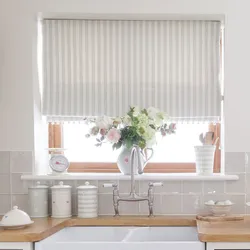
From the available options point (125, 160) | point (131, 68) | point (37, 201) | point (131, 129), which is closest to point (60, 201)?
point (37, 201)

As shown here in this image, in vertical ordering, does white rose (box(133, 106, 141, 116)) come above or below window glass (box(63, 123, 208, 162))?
above

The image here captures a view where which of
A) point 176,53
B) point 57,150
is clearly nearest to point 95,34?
point 176,53

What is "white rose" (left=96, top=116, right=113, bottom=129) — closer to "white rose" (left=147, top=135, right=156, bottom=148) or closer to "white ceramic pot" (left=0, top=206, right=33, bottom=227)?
"white rose" (left=147, top=135, right=156, bottom=148)

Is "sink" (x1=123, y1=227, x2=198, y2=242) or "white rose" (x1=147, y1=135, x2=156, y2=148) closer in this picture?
"sink" (x1=123, y1=227, x2=198, y2=242)

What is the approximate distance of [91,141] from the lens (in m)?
3.21

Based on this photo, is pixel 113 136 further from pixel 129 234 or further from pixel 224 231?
pixel 224 231

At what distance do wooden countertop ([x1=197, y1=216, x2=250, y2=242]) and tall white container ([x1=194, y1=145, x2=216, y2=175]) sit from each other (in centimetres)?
43

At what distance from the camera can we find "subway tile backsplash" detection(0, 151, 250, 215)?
283 cm

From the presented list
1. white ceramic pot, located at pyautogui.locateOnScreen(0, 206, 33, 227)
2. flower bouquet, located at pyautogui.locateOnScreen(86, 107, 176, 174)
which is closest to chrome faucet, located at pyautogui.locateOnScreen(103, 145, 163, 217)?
flower bouquet, located at pyautogui.locateOnScreen(86, 107, 176, 174)

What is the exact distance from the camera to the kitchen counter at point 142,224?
218 cm

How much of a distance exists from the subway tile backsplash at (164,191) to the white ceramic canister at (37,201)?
0.13 metres

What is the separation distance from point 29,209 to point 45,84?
803 mm

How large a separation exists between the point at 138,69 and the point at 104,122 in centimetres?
46

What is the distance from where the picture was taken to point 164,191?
9.34ft
